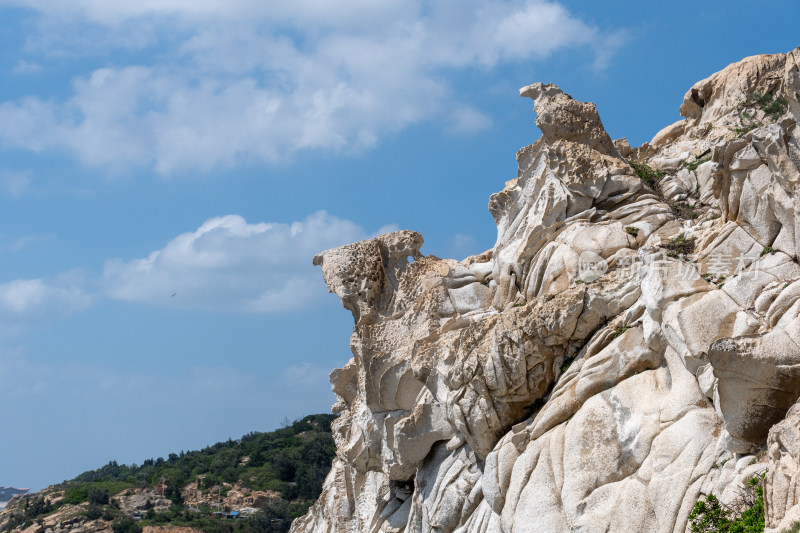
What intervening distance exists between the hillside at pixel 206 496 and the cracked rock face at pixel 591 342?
28308mm

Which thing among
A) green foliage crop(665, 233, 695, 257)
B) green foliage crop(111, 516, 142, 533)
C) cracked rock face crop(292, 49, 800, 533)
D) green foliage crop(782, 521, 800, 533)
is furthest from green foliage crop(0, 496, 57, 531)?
green foliage crop(782, 521, 800, 533)

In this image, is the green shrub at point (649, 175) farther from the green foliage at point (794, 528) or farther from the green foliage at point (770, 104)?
the green foliage at point (794, 528)

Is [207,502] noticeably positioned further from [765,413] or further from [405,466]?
[765,413]

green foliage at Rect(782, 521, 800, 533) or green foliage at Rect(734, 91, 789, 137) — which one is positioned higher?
green foliage at Rect(734, 91, 789, 137)

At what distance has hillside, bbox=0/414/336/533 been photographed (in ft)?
177

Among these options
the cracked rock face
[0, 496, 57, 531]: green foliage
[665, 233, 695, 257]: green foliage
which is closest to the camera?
the cracked rock face

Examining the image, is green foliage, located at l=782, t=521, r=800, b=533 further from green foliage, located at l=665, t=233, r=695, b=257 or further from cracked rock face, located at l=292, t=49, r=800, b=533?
green foliage, located at l=665, t=233, r=695, b=257

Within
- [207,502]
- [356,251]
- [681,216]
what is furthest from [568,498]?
[207,502]

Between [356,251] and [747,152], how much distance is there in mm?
11353

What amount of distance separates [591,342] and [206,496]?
46.6 meters

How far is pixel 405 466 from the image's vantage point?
2216 cm

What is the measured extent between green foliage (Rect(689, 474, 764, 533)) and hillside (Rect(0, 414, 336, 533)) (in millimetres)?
40516

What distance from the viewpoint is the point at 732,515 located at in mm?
12750

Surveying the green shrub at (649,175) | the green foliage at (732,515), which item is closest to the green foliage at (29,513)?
the green shrub at (649,175)
